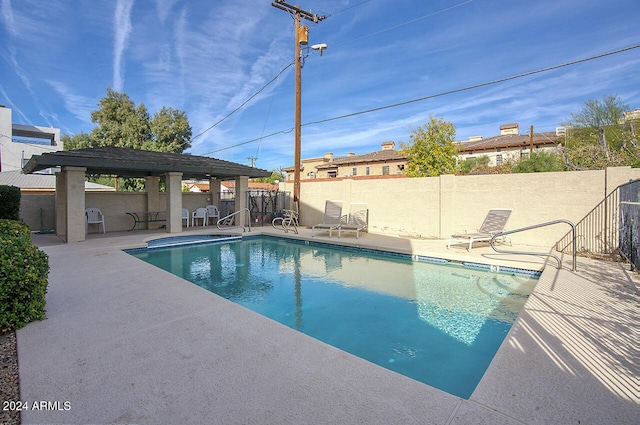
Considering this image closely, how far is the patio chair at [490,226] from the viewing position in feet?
28.3

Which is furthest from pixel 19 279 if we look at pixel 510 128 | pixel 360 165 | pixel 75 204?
pixel 510 128

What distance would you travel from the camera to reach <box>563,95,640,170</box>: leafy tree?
17.9 m

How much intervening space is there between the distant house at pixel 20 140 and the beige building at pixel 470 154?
2570 cm

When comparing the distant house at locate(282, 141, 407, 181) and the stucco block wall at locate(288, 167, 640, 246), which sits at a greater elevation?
the distant house at locate(282, 141, 407, 181)

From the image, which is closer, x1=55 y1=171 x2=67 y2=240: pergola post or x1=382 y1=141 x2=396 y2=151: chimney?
x1=55 y1=171 x2=67 y2=240: pergola post

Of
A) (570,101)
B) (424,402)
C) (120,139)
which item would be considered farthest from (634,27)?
(120,139)

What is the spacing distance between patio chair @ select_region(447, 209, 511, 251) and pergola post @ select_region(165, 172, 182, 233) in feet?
31.1

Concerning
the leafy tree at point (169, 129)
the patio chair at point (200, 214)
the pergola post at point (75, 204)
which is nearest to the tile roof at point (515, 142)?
the patio chair at point (200, 214)

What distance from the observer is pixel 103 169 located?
12000 mm

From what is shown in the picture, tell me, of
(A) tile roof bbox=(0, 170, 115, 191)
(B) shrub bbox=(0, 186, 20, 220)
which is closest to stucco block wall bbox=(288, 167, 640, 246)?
(B) shrub bbox=(0, 186, 20, 220)

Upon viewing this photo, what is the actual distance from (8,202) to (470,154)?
33461 millimetres

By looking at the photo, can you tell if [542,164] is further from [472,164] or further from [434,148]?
[472,164]

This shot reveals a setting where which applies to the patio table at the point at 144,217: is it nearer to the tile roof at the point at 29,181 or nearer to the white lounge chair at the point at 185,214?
the white lounge chair at the point at 185,214

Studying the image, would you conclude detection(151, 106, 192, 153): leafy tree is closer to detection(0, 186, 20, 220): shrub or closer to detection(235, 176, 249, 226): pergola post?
detection(235, 176, 249, 226): pergola post
